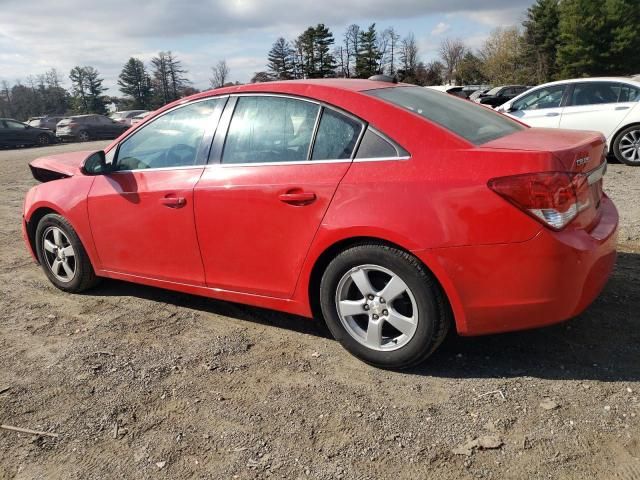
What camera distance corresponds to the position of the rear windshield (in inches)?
123

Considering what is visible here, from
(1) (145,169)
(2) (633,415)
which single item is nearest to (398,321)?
(2) (633,415)

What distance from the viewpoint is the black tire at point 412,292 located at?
9.50 feet

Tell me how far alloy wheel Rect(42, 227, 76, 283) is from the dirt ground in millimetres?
616

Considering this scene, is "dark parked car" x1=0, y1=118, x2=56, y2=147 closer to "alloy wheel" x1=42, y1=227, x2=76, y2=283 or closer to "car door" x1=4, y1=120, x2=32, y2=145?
"car door" x1=4, y1=120, x2=32, y2=145

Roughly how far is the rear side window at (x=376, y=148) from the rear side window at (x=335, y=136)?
2.2 inches

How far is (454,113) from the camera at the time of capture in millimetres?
3406

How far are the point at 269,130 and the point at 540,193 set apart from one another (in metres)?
1.66

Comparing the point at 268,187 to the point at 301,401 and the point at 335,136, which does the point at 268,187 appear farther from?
the point at 301,401

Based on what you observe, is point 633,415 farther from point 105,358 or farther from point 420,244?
point 105,358

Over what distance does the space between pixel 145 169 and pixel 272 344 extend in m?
1.53

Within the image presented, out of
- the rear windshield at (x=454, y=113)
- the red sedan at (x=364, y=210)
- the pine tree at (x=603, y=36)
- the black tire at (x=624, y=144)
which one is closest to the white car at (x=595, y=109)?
the black tire at (x=624, y=144)

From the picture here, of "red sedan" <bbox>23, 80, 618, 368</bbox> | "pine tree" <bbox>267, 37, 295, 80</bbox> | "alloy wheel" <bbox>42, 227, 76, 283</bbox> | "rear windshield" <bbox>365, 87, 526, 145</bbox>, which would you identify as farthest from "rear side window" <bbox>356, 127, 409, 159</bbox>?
"pine tree" <bbox>267, 37, 295, 80</bbox>

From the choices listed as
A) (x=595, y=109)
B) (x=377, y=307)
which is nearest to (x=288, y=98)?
(x=377, y=307)

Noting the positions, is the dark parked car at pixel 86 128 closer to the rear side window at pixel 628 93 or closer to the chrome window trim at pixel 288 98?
the rear side window at pixel 628 93
